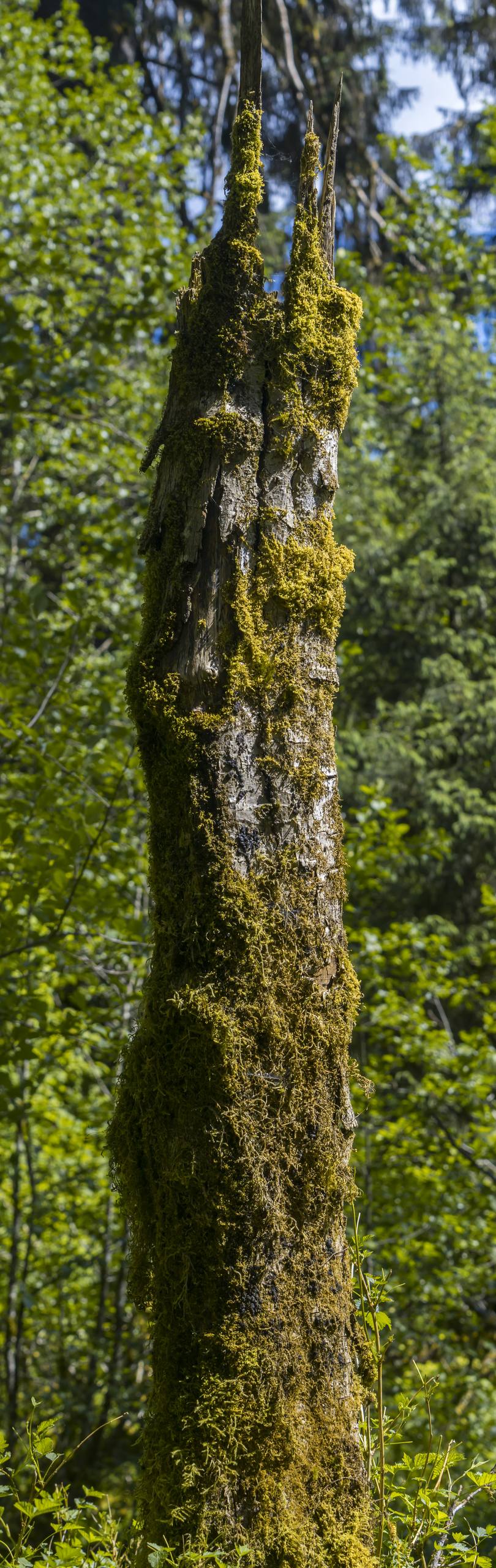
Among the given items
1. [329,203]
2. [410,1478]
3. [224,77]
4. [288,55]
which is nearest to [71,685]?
[329,203]

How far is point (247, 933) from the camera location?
5.55 feet

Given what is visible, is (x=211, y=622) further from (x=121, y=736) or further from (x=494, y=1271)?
(x=494, y=1271)

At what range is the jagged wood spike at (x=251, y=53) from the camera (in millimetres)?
1961

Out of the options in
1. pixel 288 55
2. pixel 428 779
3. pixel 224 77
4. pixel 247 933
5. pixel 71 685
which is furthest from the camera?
pixel 224 77

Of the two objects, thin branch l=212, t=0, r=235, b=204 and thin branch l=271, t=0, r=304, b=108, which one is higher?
thin branch l=212, t=0, r=235, b=204

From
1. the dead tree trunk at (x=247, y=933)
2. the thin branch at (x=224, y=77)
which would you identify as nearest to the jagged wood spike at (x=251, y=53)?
the dead tree trunk at (x=247, y=933)

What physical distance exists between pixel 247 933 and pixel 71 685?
11.5 feet

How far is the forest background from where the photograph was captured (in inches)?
178

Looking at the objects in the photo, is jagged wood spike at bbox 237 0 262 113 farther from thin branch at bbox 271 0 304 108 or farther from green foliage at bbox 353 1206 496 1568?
thin branch at bbox 271 0 304 108

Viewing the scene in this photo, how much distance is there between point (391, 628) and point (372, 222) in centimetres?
682

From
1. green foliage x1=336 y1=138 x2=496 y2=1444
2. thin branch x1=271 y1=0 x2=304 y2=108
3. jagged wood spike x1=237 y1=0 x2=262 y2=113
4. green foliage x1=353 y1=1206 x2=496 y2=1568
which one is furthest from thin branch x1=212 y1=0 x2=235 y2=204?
green foliage x1=353 y1=1206 x2=496 y2=1568

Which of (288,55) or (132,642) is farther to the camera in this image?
(288,55)

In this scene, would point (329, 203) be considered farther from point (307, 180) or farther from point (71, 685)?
point (71, 685)

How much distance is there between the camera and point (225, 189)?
200cm
